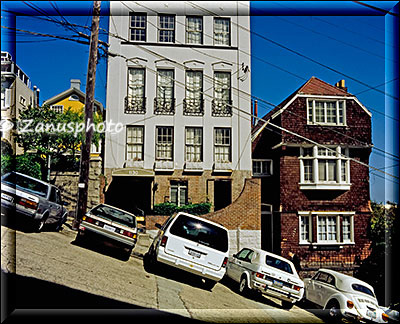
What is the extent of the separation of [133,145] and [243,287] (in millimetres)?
3859

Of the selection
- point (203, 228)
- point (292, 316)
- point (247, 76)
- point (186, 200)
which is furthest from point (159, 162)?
point (292, 316)

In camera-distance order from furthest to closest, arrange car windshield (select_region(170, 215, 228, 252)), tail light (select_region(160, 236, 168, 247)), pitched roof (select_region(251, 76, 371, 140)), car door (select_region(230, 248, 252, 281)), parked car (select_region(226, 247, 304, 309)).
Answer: pitched roof (select_region(251, 76, 371, 140)) < car door (select_region(230, 248, 252, 281)) < parked car (select_region(226, 247, 304, 309)) < car windshield (select_region(170, 215, 228, 252)) < tail light (select_region(160, 236, 168, 247))

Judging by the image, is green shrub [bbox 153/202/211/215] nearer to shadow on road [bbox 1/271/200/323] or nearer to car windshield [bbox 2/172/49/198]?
shadow on road [bbox 1/271/200/323]

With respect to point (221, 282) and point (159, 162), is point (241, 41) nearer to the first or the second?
point (159, 162)

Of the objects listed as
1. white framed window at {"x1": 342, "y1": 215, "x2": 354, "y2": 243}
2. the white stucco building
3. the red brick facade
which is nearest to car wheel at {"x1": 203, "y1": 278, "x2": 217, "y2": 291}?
the red brick facade

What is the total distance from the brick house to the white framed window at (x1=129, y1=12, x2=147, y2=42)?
3.29 metres

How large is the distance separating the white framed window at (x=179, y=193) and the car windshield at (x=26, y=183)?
2669 mm

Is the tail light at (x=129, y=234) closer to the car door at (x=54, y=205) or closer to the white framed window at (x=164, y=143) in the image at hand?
the car door at (x=54, y=205)

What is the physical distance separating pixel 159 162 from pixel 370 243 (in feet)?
16.7

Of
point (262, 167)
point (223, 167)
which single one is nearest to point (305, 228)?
point (262, 167)

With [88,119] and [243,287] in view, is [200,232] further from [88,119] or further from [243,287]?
[88,119]

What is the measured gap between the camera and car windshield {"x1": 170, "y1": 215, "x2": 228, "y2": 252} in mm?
8180

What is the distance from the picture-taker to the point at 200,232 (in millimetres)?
8250

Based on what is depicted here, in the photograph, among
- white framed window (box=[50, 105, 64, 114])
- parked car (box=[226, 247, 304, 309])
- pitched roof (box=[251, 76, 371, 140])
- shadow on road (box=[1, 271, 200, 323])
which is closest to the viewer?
shadow on road (box=[1, 271, 200, 323])
